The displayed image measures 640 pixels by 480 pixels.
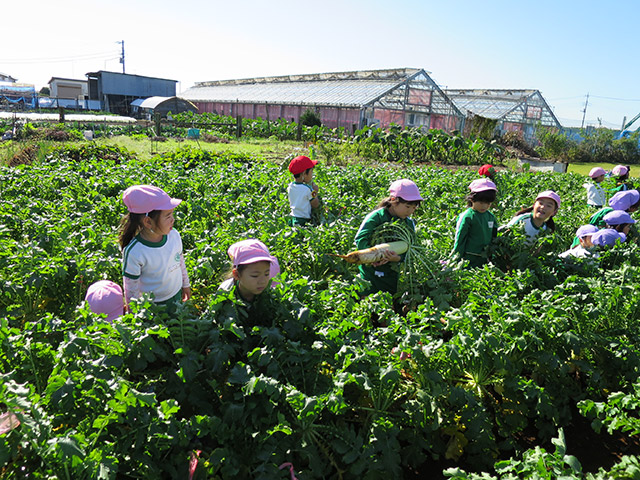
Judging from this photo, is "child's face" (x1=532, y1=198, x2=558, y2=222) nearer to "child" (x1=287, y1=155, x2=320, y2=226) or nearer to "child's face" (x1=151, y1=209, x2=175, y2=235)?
"child" (x1=287, y1=155, x2=320, y2=226)

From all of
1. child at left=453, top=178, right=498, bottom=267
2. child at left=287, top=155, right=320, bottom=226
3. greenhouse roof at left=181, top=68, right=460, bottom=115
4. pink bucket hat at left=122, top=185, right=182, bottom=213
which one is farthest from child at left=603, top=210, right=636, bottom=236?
greenhouse roof at left=181, top=68, right=460, bottom=115

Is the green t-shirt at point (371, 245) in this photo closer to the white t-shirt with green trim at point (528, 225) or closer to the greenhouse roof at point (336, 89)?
the white t-shirt with green trim at point (528, 225)

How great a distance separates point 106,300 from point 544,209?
4.30 meters

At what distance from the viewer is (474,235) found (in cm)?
441

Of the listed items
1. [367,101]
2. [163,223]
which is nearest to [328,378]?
[163,223]

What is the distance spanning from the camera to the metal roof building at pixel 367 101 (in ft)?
91.5

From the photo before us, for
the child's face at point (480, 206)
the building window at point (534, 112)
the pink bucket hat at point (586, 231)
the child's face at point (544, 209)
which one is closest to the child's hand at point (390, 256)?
the child's face at point (480, 206)

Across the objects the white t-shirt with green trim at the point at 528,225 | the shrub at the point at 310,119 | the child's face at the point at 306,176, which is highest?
the shrub at the point at 310,119

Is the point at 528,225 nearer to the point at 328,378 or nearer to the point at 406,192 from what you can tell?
the point at 406,192

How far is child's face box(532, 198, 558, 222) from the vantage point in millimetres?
4625

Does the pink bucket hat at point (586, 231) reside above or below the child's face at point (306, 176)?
below

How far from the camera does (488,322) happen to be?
3.28m

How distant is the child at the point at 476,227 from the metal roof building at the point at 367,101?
2358 cm

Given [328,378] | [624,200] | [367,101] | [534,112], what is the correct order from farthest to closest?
[534,112] < [367,101] < [624,200] < [328,378]
